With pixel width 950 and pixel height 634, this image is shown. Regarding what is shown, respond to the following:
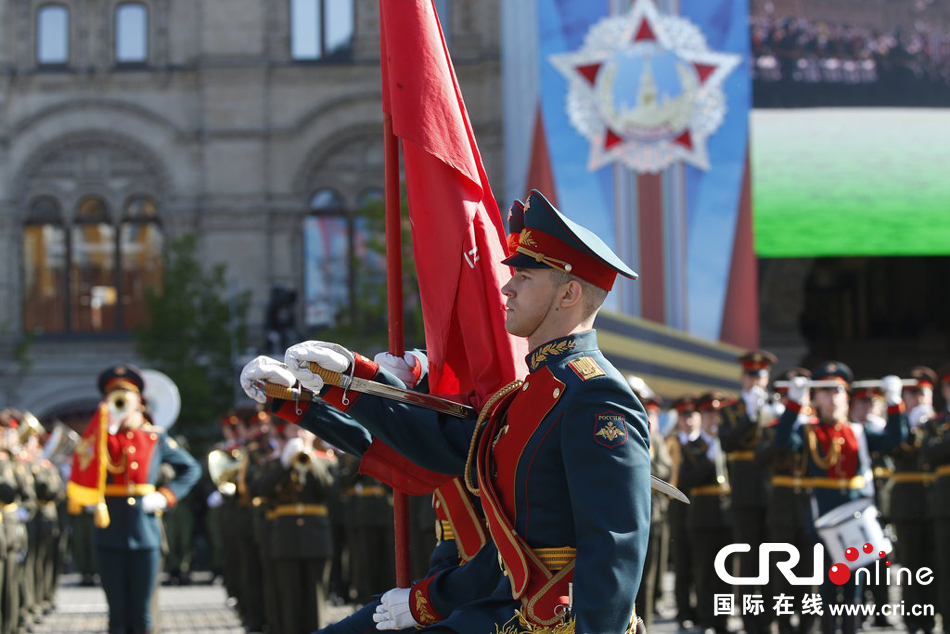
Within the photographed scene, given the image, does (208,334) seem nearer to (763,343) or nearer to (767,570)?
(763,343)

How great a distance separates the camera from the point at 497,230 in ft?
18.8

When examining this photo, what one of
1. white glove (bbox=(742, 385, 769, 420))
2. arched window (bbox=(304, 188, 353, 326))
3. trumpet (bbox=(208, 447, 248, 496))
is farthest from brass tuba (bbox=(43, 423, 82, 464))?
arched window (bbox=(304, 188, 353, 326))

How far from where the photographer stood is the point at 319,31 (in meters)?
32.0

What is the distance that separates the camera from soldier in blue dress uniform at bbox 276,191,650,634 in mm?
3980

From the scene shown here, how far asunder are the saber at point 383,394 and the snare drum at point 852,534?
581 centimetres

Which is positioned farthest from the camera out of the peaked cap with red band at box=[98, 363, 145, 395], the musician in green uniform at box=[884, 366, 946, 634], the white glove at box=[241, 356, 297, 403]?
the musician in green uniform at box=[884, 366, 946, 634]

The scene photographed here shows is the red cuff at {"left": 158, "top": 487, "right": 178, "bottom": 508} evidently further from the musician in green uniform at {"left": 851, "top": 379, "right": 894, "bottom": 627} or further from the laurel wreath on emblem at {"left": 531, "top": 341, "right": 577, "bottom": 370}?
the laurel wreath on emblem at {"left": 531, "top": 341, "right": 577, "bottom": 370}

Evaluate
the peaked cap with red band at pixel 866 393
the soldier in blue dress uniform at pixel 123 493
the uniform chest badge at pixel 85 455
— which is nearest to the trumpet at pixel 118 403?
the soldier in blue dress uniform at pixel 123 493

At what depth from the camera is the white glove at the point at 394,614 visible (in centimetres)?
471

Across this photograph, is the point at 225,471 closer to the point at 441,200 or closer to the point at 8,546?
the point at 8,546

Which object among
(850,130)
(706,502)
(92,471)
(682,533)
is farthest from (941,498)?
(850,130)

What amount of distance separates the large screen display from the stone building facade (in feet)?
31.8

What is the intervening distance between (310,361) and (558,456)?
2.84ft

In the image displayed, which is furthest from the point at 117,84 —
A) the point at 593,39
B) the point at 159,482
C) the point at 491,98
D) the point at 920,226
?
the point at 159,482
